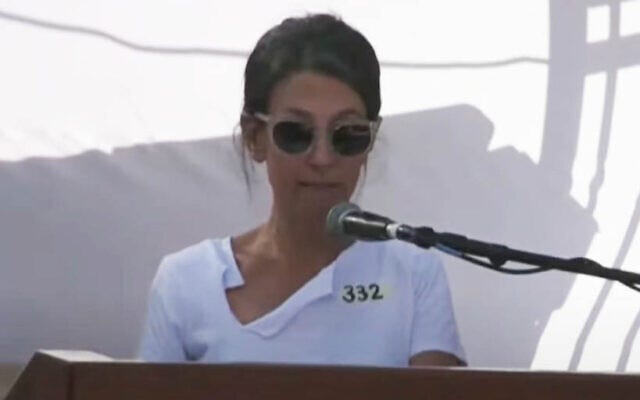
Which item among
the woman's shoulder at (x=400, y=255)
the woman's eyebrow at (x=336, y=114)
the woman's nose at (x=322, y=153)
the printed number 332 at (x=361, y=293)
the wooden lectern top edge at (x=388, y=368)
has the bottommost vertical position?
the printed number 332 at (x=361, y=293)

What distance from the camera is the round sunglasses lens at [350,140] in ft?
5.33

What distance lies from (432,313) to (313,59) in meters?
0.33

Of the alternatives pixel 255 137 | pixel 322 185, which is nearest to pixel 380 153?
pixel 255 137

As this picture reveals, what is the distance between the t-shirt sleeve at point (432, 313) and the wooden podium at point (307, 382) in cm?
50

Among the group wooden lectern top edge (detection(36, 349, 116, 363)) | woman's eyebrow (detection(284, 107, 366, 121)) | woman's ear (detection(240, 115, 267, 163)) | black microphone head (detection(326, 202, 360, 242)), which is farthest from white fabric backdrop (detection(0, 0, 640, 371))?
wooden lectern top edge (detection(36, 349, 116, 363))

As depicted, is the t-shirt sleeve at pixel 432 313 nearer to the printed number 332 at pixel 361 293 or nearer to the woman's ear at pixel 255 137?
the printed number 332 at pixel 361 293

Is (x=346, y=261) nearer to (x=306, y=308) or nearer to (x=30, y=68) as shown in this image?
(x=306, y=308)

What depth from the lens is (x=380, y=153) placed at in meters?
2.41

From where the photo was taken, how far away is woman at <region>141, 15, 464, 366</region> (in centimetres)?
162

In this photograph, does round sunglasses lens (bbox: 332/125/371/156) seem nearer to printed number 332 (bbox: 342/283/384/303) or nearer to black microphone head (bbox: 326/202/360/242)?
printed number 332 (bbox: 342/283/384/303)

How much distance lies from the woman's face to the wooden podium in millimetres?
499

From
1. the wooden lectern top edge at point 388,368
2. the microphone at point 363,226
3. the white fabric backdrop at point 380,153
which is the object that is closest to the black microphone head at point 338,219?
the microphone at point 363,226

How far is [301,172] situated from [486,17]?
3.09 feet

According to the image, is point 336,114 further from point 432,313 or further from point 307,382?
point 307,382
